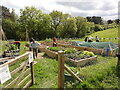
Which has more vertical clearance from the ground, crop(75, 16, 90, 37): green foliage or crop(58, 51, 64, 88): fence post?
crop(75, 16, 90, 37): green foliage

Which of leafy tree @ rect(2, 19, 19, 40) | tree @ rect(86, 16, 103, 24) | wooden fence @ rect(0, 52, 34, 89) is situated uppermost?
tree @ rect(86, 16, 103, 24)

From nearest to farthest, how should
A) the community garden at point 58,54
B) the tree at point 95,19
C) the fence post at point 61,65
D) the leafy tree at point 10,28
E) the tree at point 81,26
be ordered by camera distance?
1. the fence post at point 61,65
2. the community garden at point 58,54
3. the leafy tree at point 10,28
4. the tree at point 81,26
5. the tree at point 95,19

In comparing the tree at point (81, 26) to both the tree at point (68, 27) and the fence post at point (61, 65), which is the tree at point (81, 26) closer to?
the tree at point (68, 27)

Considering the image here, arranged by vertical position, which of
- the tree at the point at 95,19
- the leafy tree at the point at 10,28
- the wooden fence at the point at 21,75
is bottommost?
the wooden fence at the point at 21,75

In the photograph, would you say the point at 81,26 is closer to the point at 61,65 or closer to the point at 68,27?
the point at 68,27

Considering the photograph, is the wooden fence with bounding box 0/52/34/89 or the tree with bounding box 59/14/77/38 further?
the tree with bounding box 59/14/77/38

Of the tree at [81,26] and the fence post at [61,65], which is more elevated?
the tree at [81,26]

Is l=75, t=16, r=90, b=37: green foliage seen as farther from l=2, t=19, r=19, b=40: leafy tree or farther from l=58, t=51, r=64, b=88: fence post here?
l=58, t=51, r=64, b=88: fence post

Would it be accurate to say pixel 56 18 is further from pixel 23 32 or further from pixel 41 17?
pixel 23 32

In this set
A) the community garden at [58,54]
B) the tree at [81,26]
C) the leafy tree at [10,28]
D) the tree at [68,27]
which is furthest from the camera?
the tree at [81,26]

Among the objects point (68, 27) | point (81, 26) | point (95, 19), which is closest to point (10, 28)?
point (68, 27)

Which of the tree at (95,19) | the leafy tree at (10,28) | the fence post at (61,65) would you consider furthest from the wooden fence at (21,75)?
the tree at (95,19)

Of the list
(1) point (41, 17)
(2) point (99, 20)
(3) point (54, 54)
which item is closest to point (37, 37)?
(1) point (41, 17)

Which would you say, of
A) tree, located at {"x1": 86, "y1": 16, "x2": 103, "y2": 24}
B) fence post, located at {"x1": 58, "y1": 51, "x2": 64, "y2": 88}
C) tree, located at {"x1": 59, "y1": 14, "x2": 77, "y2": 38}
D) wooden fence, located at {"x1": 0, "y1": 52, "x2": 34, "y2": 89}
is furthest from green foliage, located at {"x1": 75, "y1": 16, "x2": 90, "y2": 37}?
fence post, located at {"x1": 58, "y1": 51, "x2": 64, "y2": 88}
